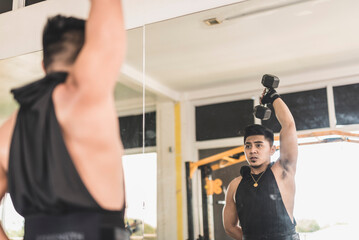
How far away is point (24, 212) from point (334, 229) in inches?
53.1

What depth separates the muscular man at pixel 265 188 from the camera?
1.95 m

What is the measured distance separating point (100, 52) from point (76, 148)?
0.25m

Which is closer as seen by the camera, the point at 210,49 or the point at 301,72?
the point at 301,72

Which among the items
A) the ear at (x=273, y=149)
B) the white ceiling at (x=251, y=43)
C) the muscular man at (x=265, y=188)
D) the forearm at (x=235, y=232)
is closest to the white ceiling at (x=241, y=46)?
the white ceiling at (x=251, y=43)

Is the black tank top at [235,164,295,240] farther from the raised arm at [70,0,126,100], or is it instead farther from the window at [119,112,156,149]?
the raised arm at [70,0,126,100]

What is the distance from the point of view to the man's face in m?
2.04

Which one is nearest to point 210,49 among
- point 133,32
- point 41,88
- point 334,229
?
point 133,32

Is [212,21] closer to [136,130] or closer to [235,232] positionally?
[136,130]

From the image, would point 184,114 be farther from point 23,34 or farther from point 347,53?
point 23,34

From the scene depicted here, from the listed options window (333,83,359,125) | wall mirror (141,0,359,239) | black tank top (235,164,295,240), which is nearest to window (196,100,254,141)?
wall mirror (141,0,359,239)

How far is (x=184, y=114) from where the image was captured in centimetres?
234

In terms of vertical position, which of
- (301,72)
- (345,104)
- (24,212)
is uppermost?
(301,72)

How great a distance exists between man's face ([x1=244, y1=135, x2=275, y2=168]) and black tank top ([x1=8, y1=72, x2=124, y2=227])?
43.7 inches

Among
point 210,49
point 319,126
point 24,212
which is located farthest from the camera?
point 210,49
